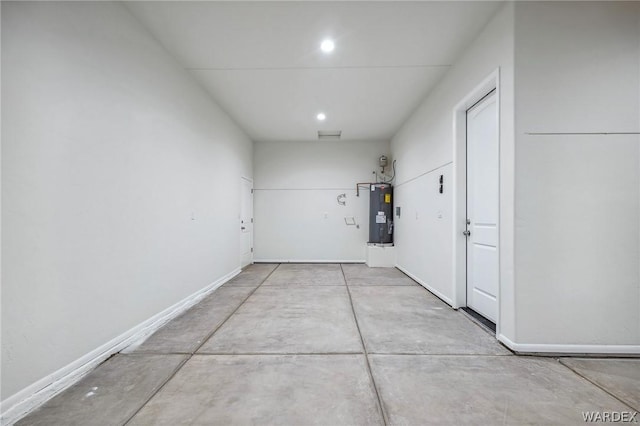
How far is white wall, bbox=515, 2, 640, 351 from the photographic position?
82.8 inches

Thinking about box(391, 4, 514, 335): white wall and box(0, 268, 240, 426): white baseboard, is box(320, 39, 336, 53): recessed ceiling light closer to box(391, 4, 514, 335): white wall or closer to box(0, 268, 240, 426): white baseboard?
box(391, 4, 514, 335): white wall

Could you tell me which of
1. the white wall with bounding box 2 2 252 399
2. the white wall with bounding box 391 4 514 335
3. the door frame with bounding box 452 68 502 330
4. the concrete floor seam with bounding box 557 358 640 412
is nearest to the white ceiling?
the white wall with bounding box 391 4 514 335

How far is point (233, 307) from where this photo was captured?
328cm

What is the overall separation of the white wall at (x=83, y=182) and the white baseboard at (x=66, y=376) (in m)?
0.05

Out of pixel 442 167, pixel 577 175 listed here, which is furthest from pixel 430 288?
pixel 577 175

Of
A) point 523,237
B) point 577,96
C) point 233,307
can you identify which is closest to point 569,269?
point 523,237

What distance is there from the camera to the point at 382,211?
608 centimetres

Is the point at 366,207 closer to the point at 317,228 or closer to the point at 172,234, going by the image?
the point at 317,228

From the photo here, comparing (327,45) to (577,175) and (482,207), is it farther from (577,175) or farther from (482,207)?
(577,175)

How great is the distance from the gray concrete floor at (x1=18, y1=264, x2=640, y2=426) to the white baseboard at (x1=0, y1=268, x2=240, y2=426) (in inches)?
2.3

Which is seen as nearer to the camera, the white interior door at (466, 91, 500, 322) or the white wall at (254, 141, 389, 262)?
the white interior door at (466, 91, 500, 322)

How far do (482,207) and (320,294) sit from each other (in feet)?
7.56

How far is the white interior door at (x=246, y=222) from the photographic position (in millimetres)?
5777

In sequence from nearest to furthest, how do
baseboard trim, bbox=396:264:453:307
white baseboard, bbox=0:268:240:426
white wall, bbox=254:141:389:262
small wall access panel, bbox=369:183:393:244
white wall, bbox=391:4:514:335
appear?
white baseboard, bbox=0:268:240:426 < white wall, bbox=391:4:514:335 < baseboard trim, bbox=396:264:453:307 < small wall access panel, bbox=369:183:393:244 < white wall, bbox=254:141:389:262
